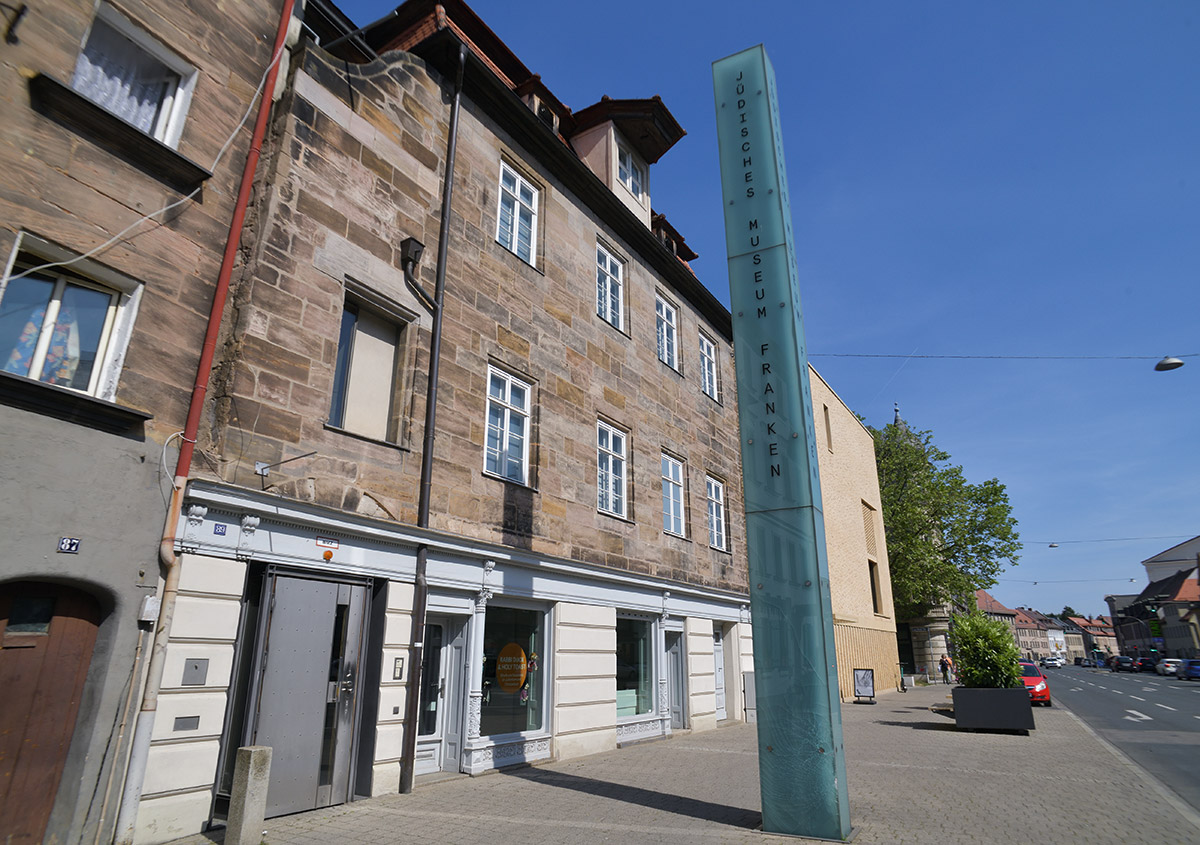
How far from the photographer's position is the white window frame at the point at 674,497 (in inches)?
618

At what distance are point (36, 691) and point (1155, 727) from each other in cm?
2276

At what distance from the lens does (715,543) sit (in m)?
17.9

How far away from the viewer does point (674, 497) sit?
16.2 m

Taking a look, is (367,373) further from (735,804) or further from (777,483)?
(735,804)

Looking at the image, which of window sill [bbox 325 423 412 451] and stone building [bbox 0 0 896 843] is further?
window sill [bbox 325 423 412 451]

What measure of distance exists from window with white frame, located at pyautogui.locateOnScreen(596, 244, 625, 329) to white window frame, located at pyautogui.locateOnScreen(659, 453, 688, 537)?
340 centimetres

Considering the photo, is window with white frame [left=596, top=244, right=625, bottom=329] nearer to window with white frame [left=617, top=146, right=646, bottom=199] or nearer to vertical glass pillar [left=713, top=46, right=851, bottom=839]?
window with white frame [left=617, top=146, right=646, bottom=199]

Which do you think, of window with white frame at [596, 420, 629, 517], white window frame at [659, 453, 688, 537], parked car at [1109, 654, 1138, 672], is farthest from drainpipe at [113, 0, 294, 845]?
parked car at [1109, 654, 1138, 672]

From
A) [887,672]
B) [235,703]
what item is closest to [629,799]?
[235,703]

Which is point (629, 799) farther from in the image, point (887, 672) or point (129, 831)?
point (887, 672)

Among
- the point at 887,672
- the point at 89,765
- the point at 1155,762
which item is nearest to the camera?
the point at 89,765

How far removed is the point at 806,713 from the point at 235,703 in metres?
5.75

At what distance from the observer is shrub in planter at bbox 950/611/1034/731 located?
49.8ft

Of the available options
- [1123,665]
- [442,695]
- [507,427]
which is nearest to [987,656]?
[507,427]
